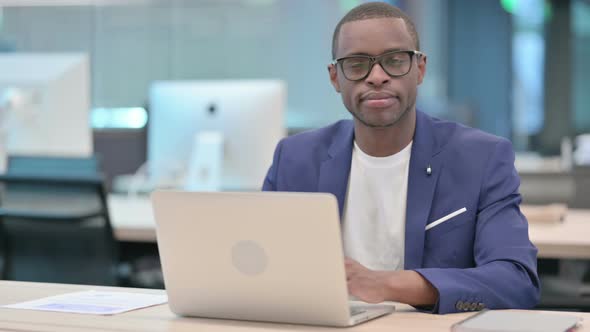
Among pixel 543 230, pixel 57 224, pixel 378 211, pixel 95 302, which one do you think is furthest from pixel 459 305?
pixel 57 224

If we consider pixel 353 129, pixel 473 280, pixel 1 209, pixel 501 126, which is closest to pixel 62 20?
pixel 501 126

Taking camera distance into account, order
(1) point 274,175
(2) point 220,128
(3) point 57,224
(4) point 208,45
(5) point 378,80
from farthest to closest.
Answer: (4) point 208,45 < (2) point 220,128 < (3) point 57,224 < (1) point 274,175 < (5) point 378,80

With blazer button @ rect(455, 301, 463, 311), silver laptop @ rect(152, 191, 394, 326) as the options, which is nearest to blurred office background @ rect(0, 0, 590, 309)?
blazer button @ rect(455, 301, 463, 311)

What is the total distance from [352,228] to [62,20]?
6378 millimetres

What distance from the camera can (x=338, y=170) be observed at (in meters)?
2.14

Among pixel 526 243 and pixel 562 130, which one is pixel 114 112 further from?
pixel 526 243

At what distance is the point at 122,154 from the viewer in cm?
549

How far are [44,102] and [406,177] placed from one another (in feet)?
7.03

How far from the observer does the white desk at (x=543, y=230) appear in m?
2.73

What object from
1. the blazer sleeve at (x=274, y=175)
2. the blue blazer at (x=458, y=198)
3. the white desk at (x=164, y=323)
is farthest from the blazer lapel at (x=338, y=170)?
the white desk at (x=164, y=323)

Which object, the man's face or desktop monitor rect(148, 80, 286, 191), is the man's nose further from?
desktop monitor rect(148, 80, 286, 191)

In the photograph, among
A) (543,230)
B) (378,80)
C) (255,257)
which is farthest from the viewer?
(543,230)

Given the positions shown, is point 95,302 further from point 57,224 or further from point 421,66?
point 57,224

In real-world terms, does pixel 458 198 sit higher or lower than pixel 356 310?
higher
